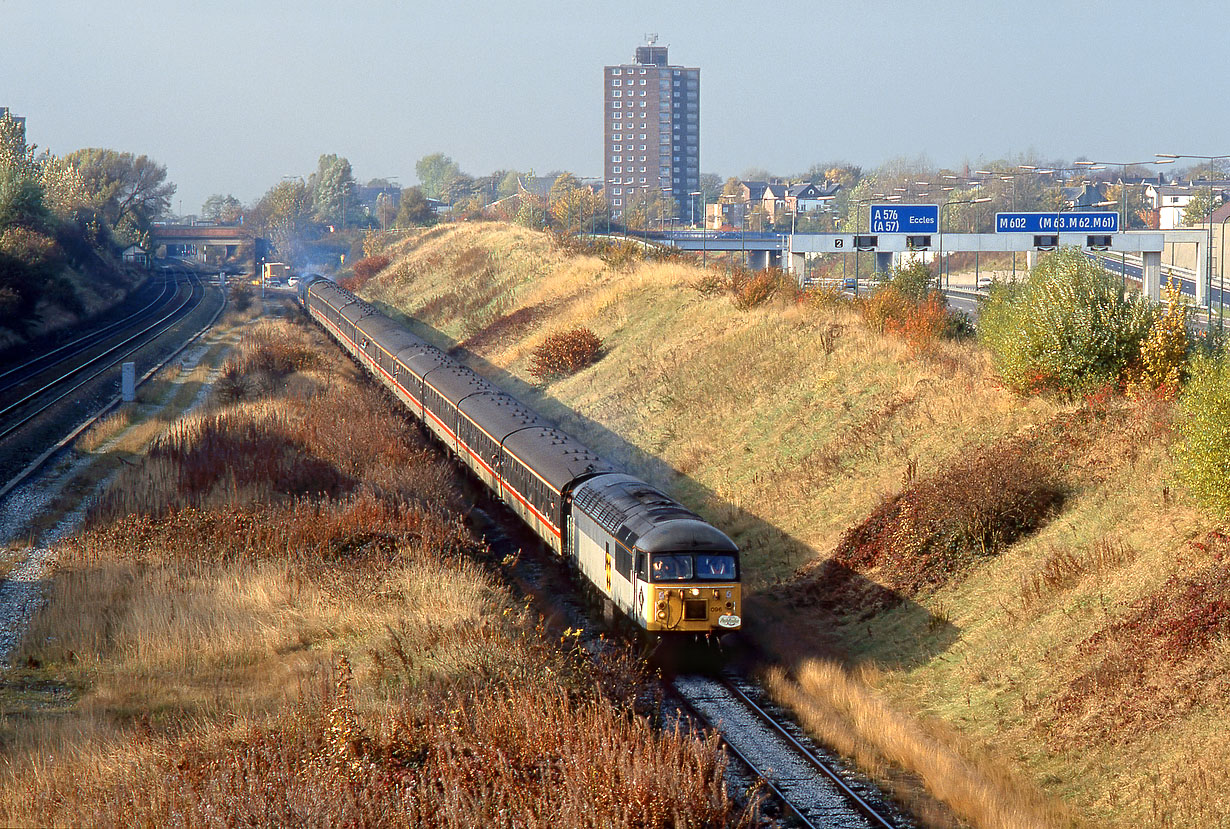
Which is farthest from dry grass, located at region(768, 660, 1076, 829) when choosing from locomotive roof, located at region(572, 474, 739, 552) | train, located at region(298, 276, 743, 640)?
locomotive roof, located at region(572, 474, 739, 552)

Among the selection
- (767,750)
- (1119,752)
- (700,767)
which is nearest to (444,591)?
(767,750)

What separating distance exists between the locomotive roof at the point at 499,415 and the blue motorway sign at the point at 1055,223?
1839cm

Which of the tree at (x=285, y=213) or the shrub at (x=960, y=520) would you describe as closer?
the shrub at (x=960, y=520)

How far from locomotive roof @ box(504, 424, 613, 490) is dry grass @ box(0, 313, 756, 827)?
208 cm

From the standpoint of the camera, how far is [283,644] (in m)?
16.6

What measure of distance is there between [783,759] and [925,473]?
11.2 m

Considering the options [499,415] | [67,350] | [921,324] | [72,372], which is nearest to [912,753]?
[499,415]

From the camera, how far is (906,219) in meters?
37.9

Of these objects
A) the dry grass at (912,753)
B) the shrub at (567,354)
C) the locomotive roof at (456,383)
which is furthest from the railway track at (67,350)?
the dry grass at (912,753)

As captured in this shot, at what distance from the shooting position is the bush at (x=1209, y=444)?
16703 mm

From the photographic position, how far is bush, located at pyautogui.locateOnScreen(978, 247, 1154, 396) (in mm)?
23828

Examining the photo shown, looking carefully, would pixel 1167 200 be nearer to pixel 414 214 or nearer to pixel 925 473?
pixel 414 214

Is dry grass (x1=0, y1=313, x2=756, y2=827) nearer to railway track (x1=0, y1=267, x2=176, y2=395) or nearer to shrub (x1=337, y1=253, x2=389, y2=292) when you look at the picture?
railway track (x1=0, y1=267, x2=176, y2=395)

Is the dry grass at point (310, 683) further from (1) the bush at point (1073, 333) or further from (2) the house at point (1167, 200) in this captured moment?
(2) the house at point (1167, 200)
